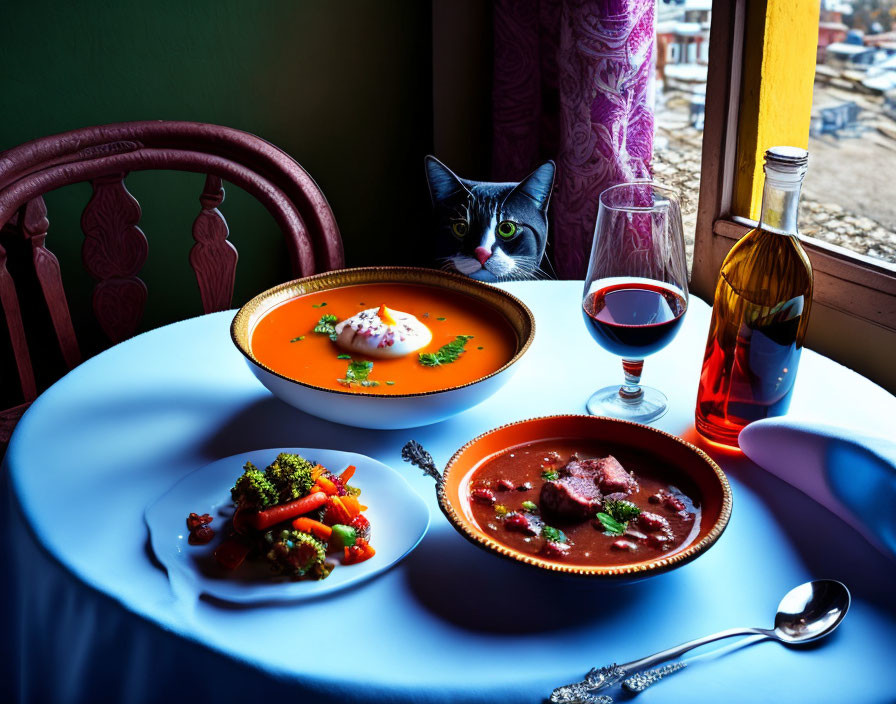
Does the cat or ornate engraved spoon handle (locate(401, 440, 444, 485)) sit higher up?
the cat

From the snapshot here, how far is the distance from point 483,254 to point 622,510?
0.96 meters

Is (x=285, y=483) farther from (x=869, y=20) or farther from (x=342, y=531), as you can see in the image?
(x=869, y=20)

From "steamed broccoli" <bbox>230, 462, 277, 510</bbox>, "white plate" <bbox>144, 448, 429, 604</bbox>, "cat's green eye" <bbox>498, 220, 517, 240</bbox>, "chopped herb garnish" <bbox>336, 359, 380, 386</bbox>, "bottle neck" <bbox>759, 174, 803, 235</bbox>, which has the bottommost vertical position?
"white plate" <bbox>144, 448, 429, 604</bbox>

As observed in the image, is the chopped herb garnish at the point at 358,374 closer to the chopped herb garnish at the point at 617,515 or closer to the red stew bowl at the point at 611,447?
the red stew bowl at the point at 611,447

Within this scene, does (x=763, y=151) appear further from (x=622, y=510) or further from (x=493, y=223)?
(x=622, y=510)

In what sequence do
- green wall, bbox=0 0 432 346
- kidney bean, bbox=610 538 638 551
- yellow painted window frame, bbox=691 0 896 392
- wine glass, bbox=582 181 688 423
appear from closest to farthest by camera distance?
1. kidney bean, bbox=610 538 638 551
2. wine glass, bbox=582 181 688 423
3. yellow painted window frame, bbox=691 0 896 392
4. green wall, bbox=0 0 432 346

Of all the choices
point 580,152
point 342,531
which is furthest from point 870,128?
point 342,531

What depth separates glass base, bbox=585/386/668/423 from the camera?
1018 millimetres

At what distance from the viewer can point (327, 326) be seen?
3.67ft

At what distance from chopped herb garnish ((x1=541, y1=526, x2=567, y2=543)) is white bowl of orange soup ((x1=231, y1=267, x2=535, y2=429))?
20 centimetres

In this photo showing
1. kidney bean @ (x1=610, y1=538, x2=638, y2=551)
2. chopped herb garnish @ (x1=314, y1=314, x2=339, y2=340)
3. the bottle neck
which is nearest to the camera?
kidney bean @ (x1=610, y1=538, x2=638, y2=551)

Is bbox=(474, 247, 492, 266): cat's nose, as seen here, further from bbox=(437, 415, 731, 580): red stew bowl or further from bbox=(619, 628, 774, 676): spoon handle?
bbox=(619, 628, 774, 676): spoon handle

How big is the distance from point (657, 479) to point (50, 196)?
1.71 metres

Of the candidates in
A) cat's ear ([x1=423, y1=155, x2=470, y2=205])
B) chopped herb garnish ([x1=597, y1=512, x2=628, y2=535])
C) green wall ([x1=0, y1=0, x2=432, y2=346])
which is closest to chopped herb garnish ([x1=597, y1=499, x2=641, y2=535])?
chopped herb garnish ([x1=597, y1=512, x2=628, y2=535])
